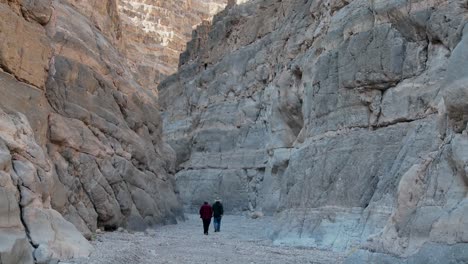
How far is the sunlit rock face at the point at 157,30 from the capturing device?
92.1 m

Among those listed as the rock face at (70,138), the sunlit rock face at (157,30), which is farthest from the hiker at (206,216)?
the sunlit rock face at (157,30)

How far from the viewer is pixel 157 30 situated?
104625 mm

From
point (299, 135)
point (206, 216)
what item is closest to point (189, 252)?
point (206, 216)

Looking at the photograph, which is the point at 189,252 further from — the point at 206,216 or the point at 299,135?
the point at 299,135

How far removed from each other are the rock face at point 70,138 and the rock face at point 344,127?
229 inches

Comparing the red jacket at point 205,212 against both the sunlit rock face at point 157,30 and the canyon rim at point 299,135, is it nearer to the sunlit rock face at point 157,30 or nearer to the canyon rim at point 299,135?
the canyon rim at point 299,135

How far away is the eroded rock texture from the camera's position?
35.0 feet

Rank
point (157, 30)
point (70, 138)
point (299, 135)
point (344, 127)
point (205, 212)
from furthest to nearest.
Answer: point (157, 30)
point (299, 135)
point (205, 212)
point (344, 127)
point (70, 138)

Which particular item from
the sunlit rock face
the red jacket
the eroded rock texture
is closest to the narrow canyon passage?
the eroded rock texture

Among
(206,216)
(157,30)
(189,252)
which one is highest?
(157,30)

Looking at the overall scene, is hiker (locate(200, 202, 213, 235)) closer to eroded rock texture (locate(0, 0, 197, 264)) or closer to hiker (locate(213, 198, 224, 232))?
hiker (locate(213, 198, 224, 232))

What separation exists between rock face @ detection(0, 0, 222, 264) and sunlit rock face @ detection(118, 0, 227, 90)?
60.9m

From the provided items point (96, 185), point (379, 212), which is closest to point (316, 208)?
point (379, 212)

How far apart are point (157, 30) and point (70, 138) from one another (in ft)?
295
